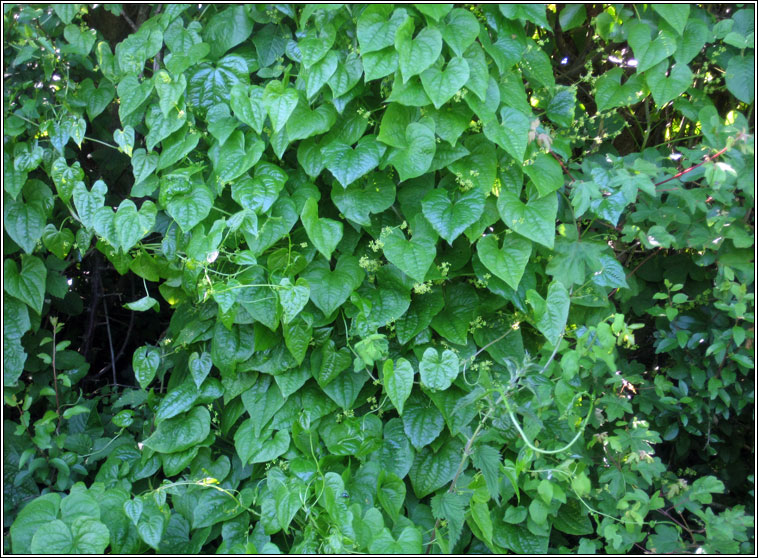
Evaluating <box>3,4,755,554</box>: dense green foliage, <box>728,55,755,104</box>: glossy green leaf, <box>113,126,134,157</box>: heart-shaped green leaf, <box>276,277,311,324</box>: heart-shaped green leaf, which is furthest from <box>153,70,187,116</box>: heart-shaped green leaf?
<box>728,55,755,104</box>: glossy green leaf

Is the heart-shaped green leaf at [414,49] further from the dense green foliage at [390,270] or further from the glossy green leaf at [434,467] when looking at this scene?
the glossy green leaf at [434,467]

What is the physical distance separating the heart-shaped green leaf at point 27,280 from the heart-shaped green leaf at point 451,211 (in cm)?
103

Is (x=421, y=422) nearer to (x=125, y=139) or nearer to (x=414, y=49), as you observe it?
(x=414, y=49)

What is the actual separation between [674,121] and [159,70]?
4.83 feet

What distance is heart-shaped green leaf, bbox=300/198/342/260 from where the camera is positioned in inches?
59.2

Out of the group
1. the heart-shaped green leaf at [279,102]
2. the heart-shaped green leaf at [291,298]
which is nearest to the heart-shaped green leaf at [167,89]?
the heart-shaped green leaf at [279,102]

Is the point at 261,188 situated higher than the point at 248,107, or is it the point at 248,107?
the point at 248,107

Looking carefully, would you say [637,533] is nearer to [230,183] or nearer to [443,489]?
[443,489]

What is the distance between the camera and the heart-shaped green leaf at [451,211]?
4.88 feet

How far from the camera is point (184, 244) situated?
1.63 m

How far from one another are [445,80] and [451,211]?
1.00 ft

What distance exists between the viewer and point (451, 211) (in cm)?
152

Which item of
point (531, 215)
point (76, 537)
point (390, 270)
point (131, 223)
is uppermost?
point (131, 223)

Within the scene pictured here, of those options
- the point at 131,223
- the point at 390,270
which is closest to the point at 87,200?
the point at 131,223
